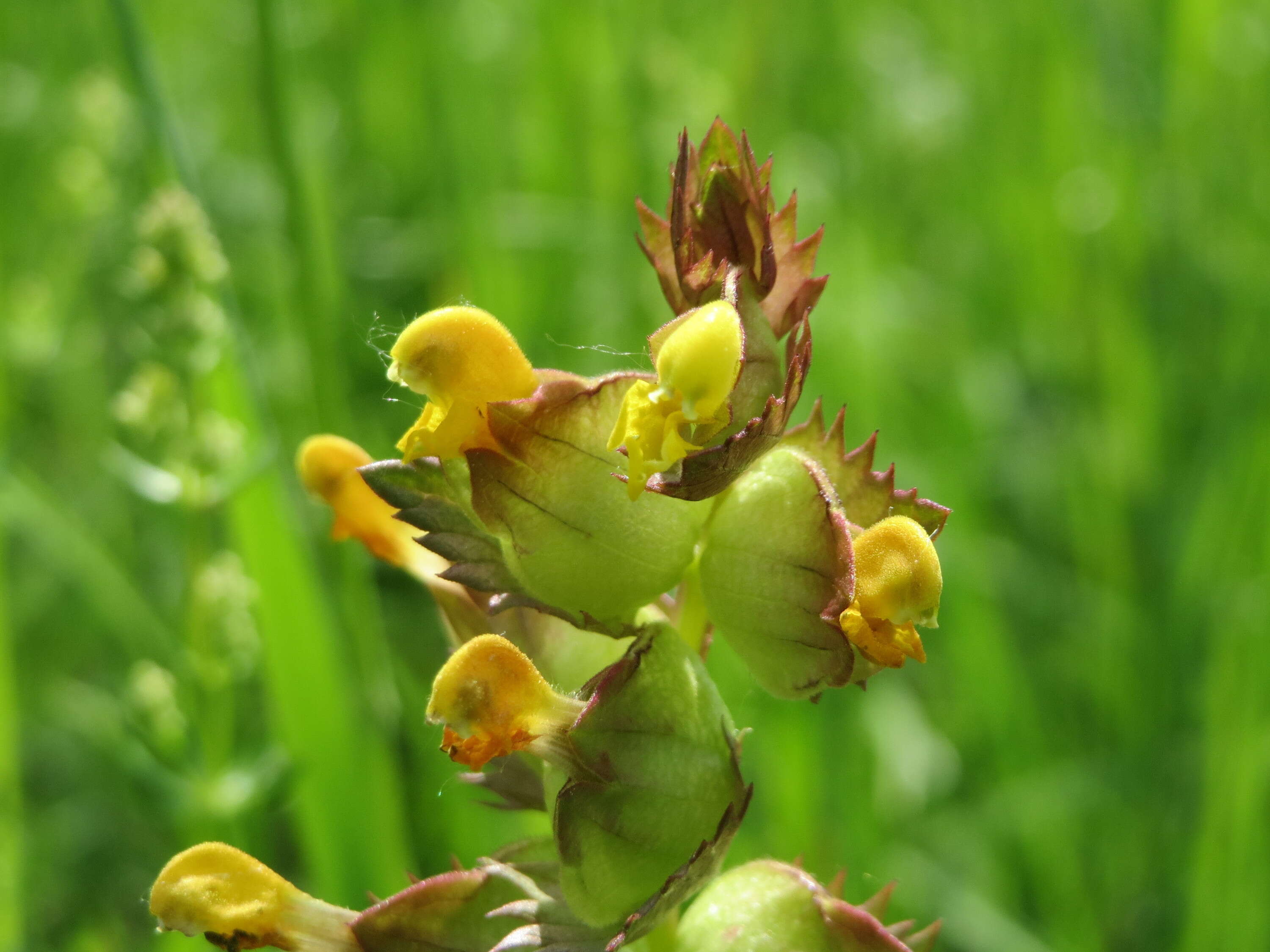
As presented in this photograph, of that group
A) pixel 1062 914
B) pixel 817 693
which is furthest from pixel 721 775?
pixel 1062 914

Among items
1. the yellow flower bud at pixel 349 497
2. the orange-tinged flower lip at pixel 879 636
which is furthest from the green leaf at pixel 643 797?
the yellow flower bud at pixel 349 497

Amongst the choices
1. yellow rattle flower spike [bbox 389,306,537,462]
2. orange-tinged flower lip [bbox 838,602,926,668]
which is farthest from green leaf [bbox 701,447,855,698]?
yellow rattle flower spike [bbox 389,306,537,462]

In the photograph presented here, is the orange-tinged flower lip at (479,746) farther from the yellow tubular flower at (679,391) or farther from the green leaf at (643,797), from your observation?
the yellow tubular flower at (679,391)

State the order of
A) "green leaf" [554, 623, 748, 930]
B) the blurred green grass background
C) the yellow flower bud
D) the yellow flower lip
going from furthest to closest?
the blurred green grass background
the yellow flower bud
"green leaf" [554, 623, 748, 930]
the yellow flower lip

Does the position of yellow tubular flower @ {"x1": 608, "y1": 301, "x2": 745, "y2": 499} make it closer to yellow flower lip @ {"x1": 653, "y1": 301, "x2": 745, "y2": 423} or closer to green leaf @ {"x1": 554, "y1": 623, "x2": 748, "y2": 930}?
yellow flower lip @ {"x1": 653, "y1": 301, "x2": 745, "y2": 423}

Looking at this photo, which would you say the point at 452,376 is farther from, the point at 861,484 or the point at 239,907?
the point at 239,907

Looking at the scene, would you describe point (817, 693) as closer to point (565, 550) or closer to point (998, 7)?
point (565, 550)
